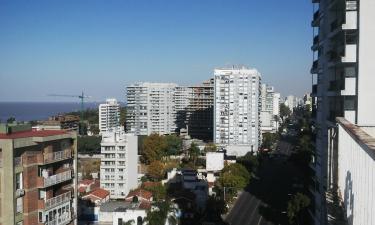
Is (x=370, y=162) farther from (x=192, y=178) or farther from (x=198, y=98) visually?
(x=198, y=98)

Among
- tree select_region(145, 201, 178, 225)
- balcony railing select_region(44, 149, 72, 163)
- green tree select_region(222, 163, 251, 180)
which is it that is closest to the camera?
balcony railing select_region(44, 149, 72, 163)

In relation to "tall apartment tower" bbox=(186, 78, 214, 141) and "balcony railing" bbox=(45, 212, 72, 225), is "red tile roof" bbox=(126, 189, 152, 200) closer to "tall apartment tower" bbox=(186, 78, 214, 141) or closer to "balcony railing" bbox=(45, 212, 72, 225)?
"balcony railing" bbox=(45, 212, 72, 225)

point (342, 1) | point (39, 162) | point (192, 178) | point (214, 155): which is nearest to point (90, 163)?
point (214, 155)

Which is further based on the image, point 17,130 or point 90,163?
point 90,163

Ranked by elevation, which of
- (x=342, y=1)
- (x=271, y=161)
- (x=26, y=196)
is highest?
(x=342, y=1)

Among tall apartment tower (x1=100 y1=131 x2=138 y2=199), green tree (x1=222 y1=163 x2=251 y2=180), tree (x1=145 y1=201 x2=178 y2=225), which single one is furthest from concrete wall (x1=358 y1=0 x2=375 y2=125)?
tall apartment tower (x1=100 y1=131 x2=138 y2=199)

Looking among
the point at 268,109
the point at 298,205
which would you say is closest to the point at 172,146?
the point at 298,205
